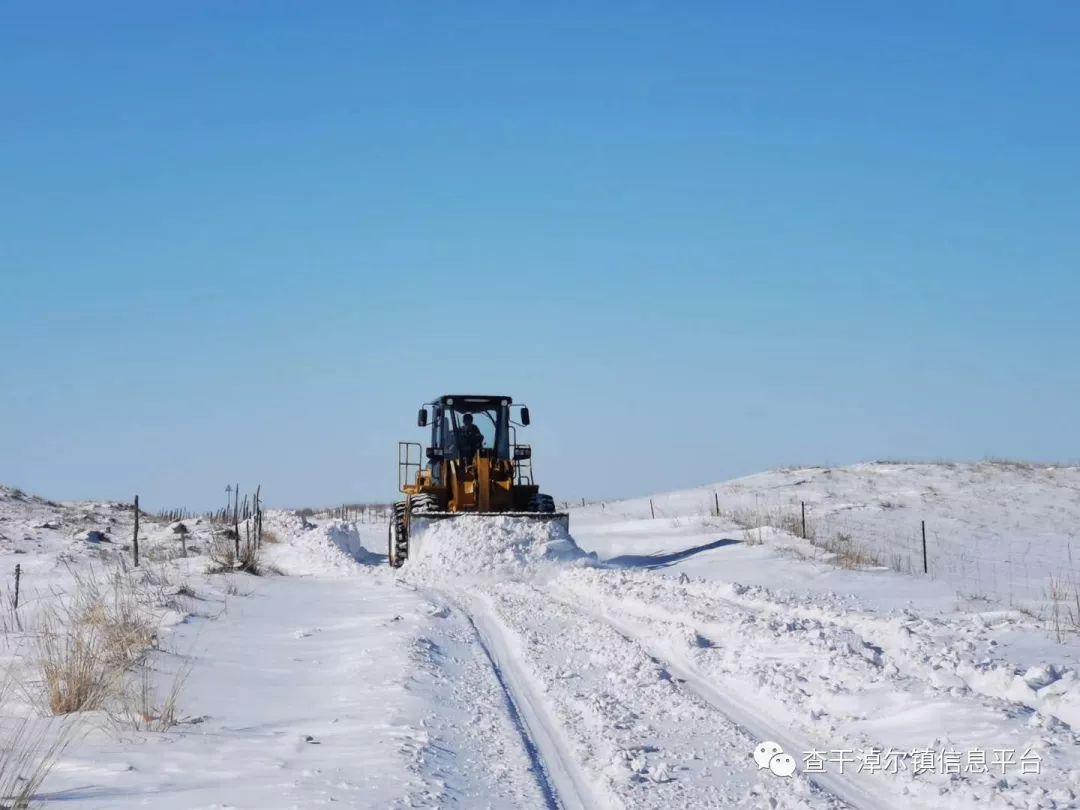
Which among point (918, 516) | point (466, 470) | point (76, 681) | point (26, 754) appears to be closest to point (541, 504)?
point (466, 470)

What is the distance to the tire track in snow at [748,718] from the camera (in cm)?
573

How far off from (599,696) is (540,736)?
1.18 meters

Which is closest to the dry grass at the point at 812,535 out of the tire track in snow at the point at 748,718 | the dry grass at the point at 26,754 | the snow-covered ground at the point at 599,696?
the snow-covered ground at the point at 599,696

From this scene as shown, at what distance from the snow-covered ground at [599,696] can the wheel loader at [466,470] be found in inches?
148

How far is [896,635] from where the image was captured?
9.86 meters

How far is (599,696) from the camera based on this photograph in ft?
26.9

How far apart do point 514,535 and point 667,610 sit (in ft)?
25.0

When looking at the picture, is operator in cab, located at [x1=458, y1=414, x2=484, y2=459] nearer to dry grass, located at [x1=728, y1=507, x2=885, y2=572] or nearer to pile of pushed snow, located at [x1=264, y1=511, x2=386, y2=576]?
pile of pushed snow, located at [x1=264, y1=511, x2=386, y2=576]

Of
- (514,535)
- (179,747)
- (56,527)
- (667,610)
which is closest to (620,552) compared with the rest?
(514,535)

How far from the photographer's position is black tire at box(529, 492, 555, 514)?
22.4 meters

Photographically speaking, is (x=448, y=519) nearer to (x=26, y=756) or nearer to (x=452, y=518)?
(x=452, y=518)

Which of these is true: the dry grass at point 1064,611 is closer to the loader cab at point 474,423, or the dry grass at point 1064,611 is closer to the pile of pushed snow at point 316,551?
the loader cab at point 474,423

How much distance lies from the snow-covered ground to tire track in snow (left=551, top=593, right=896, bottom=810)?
0.08 feet

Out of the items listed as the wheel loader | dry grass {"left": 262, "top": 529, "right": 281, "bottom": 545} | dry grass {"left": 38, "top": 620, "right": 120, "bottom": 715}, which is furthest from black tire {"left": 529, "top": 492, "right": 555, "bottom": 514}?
dry grass {"left": 38, "top": 620, "right": 120, "bottom": 715}
